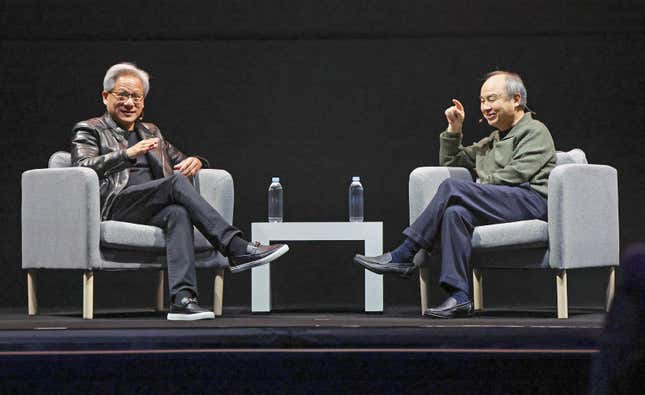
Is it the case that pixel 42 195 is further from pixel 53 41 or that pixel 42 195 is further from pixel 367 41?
pixel 367 41

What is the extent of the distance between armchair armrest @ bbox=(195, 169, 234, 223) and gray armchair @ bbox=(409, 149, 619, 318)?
2.87 feet

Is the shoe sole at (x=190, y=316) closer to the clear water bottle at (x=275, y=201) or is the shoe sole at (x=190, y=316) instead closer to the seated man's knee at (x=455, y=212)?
the seated man's knee at (x=455, y=212)

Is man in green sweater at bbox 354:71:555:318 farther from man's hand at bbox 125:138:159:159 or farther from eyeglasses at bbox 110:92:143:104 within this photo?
eyeglasses at bbox 110:92:143:104

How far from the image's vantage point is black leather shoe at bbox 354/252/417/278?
12.0ft

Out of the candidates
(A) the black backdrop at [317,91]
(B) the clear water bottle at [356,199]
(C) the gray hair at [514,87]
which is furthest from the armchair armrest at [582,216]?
(B) the clear water bottle at [356,199]

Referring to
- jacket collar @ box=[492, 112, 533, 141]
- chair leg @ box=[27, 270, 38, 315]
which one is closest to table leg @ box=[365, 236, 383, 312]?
jacket collar @ box=[492, 112, 533, 141]

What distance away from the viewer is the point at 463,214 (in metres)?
3.61

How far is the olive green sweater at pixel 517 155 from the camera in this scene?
3746 millimetres

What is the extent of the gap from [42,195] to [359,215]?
161cm

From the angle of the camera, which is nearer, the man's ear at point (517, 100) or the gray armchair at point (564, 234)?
the gray armchair at point (564, 234)

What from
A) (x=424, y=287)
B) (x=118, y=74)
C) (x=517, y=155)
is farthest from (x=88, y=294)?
(x=517, y=155)

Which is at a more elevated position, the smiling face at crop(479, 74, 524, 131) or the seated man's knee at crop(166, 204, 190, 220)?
the smiling face at crop(479, 74, 524, 131)

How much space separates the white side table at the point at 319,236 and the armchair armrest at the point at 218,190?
147 mm

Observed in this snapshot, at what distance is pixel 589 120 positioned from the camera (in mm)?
4867
